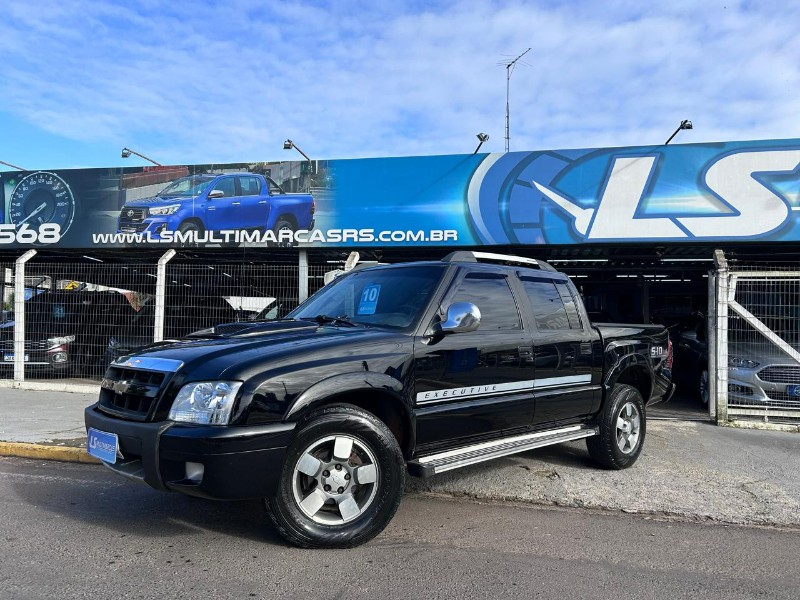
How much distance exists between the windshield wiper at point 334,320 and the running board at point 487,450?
3.68 ft

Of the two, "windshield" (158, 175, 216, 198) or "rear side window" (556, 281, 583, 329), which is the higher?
"windshield" (158, 175, 216, 198)

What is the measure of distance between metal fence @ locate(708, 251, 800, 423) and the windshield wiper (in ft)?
21.0

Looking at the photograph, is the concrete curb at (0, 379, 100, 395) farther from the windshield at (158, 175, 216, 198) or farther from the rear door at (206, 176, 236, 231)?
the windshield at (158, 175, 216, 198)

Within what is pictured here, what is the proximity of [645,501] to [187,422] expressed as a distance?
12.1 feet

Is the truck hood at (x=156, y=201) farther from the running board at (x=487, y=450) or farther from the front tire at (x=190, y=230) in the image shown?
the running board at (x=487, y=450)

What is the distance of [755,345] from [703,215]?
2.21 m

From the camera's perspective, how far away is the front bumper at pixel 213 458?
332 centimetres

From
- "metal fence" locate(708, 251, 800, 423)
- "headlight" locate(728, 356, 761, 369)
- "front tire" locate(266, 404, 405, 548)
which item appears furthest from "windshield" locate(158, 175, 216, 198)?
"headlight" locate(728, 356, 761, 369)

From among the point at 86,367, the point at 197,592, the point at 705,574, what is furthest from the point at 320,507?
the point at 86,367

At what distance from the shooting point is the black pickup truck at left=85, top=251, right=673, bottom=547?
342 centimetres

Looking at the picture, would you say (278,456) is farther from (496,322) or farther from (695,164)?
(695,164)

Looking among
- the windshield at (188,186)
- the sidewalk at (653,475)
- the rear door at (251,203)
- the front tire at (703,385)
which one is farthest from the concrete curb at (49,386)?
the front tire at (703,385)

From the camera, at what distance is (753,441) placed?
24.6 feet

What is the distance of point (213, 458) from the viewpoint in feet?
10.9
